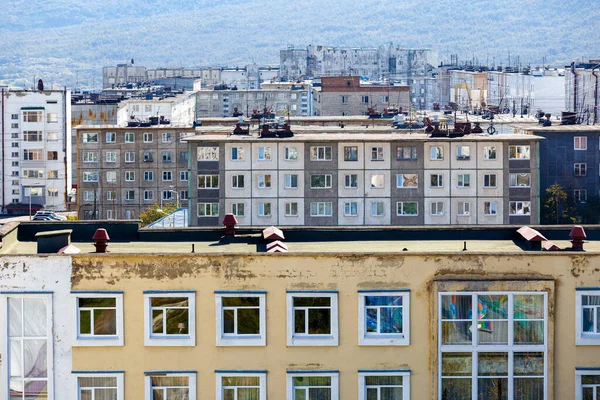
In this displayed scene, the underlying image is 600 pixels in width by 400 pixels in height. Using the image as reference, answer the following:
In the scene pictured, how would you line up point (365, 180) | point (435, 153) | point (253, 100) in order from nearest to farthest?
point (365, 180), point (435, 153), point (253, 100)

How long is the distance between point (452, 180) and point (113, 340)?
119ft

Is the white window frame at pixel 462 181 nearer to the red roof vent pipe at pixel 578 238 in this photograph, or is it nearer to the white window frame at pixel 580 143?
the white window frame at pixel 580 143

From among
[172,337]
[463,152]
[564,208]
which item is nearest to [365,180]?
[463,152]

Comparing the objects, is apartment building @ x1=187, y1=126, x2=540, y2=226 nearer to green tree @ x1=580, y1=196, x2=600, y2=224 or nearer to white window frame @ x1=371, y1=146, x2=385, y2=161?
white window frame @ x1=371, y1=146, x2=385, y2=161

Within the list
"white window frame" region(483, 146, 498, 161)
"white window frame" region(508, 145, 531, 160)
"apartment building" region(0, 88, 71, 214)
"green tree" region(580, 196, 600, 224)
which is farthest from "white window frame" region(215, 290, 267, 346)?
"apartment building" region(0, 88, 71, 214)

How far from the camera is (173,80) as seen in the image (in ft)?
467

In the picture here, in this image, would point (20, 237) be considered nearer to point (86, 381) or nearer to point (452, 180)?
point (86, 381)

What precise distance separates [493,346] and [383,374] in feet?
4.72

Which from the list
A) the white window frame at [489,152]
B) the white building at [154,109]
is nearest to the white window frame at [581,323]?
the white window frame at [489,152]

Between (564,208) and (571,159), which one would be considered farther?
(571,159)

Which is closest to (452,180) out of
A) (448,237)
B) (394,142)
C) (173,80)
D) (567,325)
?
(394,142)

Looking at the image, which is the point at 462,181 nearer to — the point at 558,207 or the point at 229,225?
the point at 558,207

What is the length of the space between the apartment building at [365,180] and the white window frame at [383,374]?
3428 cm

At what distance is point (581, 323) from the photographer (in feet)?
57.4
